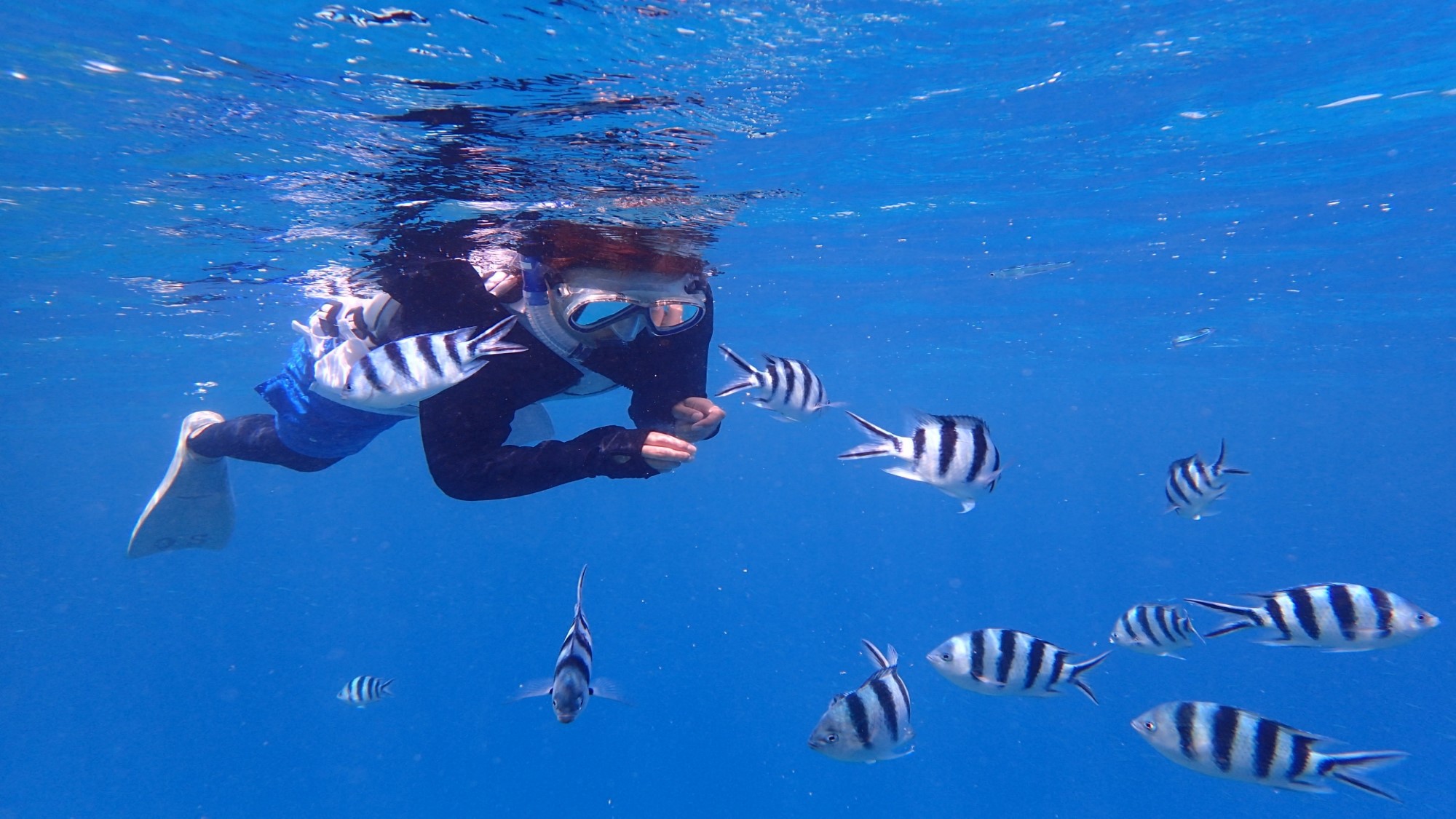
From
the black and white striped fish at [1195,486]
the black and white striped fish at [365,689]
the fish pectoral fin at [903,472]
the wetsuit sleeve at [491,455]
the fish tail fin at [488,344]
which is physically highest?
the black and white striped fish at [1195,486]

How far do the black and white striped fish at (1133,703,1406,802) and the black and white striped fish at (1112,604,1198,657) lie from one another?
6.55ft

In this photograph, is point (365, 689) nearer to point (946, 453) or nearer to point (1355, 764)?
point (946, 453)

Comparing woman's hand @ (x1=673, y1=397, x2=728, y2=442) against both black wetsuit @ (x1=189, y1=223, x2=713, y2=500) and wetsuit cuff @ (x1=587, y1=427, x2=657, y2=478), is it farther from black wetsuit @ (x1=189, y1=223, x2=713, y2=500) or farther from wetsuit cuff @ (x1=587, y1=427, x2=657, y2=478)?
wetsuit cuff @ (x1=587, y1=427, x2=657, y2=478)

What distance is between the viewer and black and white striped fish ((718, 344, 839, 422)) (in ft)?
15.7

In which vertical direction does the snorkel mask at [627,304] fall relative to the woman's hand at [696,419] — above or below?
above

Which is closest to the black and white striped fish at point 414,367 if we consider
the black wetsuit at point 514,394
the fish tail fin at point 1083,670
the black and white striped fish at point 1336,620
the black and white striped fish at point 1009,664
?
the black wetsuit at point 514,394

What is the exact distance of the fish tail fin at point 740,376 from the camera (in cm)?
469

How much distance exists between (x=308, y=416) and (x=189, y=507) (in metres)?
3.48

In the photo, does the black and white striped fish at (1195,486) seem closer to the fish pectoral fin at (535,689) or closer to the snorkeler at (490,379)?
the snorkeler at (490,379)

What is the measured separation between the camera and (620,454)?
4.83 m

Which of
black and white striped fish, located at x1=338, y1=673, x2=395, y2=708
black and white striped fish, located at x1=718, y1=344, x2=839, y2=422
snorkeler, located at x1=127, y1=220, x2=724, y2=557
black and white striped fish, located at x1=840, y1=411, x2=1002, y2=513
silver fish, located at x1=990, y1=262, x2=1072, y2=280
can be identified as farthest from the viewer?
silver fish, located at x1=990, y1=262, x2=1072, y2=280

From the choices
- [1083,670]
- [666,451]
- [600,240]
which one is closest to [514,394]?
[666,451]

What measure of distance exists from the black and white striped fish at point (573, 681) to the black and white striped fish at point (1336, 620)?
384 cm

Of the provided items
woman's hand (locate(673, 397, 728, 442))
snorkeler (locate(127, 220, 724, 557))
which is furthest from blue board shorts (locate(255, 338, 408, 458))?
woman's hand (locate(673, 397, 728, 442))
